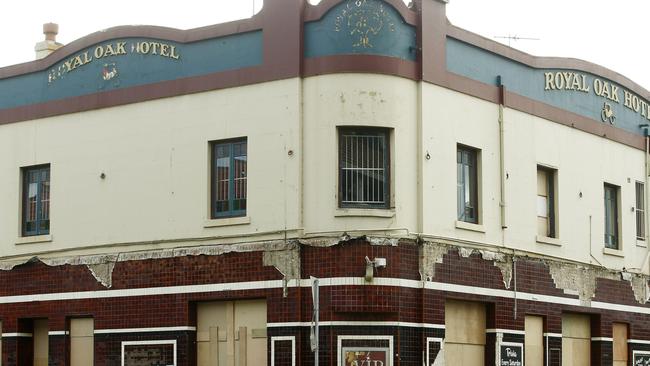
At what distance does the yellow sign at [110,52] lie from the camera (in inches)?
1305

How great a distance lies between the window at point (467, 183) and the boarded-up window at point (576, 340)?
15.5ft

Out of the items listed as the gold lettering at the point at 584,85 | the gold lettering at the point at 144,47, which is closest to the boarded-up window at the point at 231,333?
the gold lettering at the point at 144,47

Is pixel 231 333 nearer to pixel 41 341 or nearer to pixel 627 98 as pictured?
pixel 41 341

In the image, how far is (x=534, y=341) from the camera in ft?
112

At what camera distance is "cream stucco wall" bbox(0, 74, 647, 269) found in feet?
99.3

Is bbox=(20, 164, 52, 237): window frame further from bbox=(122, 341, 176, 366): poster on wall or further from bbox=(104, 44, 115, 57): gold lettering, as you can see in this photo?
bbox=(122, 341, 176, 366): poster on wall

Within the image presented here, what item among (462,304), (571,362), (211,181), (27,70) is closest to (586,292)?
(571,362)

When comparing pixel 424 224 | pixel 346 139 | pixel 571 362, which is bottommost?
pixel 571 362

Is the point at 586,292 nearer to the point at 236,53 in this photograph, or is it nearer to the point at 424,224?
the point at 424,224

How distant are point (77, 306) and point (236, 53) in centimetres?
737

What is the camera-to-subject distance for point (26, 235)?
35188 mm

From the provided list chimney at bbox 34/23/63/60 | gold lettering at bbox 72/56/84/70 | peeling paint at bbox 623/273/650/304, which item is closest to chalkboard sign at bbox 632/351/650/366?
peeling paint at bbox 623/273/650/304

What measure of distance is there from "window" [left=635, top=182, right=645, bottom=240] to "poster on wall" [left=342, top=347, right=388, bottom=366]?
1180 cm

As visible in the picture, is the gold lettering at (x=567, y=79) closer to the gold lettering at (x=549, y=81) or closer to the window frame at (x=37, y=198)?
the gold lettering at (x=549, y=81)
